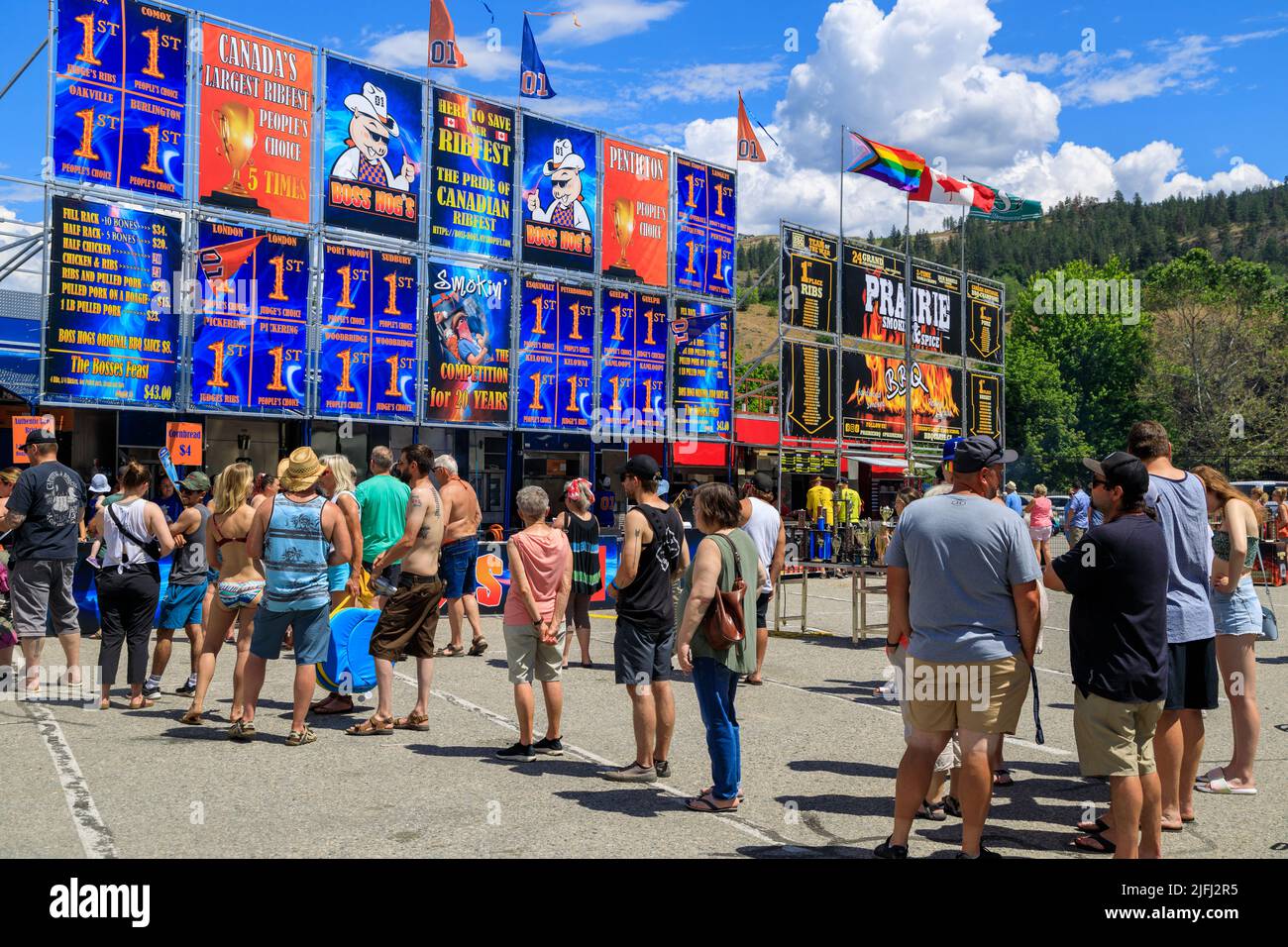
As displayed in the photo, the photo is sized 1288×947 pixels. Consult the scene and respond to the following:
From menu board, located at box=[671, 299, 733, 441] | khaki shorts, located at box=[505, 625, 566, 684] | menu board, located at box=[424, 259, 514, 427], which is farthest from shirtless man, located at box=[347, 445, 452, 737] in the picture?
menu board, located at box=[671, 299, 733, 441]

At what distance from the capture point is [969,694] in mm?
4520

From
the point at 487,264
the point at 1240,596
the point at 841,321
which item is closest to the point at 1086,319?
the point at 841,321

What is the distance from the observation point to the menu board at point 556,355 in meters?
20.3

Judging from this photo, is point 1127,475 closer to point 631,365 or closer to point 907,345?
point 631,365

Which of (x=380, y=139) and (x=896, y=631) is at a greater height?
(x=380, y=139)

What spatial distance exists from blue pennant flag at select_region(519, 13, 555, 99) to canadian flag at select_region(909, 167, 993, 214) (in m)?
11.1

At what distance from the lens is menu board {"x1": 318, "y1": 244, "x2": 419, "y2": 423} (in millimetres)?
17469

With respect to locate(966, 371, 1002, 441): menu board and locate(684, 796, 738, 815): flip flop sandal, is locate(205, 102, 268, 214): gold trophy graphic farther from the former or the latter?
locate(966, 371, 1002, 441): menu board

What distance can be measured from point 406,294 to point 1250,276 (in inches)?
2713

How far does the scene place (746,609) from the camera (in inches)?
233

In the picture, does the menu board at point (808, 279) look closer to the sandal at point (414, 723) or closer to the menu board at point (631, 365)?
the menu board at point (631, 365)

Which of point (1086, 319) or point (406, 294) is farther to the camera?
point (1086, 319)
